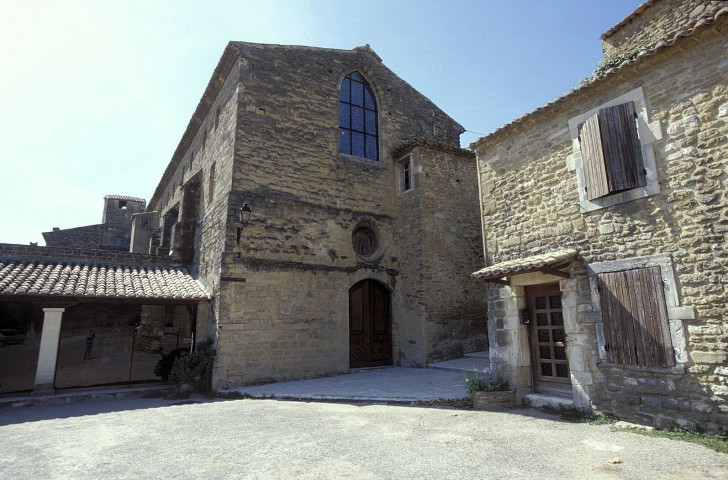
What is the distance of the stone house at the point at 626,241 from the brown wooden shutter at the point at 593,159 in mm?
20

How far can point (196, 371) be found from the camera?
30.1ft

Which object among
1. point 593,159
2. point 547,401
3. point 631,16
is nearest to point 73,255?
point 547,401

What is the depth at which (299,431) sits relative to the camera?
5.54m

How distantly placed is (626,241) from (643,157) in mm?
1169

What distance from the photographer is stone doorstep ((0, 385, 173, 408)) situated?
26.1ft

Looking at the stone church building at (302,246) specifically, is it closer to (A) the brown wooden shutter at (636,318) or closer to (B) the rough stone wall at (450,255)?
(B) the rough stone wall at (450,255)

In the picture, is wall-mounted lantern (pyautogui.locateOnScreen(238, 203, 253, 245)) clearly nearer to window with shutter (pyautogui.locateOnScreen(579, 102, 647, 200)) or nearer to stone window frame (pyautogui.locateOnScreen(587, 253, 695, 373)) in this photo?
window with shutter (pyautogui.locateOnScreen(579, 102, 647, 200))

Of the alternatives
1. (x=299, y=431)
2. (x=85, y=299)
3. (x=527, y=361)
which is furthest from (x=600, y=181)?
(x=85, y=299)

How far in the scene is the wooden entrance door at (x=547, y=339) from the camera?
6562mm

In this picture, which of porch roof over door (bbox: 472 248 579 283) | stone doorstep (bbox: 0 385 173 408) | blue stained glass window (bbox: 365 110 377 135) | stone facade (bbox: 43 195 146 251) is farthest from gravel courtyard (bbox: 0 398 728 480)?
stone facade (bbox: 43 195 146 251)

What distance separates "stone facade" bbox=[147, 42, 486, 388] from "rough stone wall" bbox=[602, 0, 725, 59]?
462 centimetres

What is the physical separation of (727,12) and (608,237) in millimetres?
2918

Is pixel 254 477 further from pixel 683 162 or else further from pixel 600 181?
pixel 683 162

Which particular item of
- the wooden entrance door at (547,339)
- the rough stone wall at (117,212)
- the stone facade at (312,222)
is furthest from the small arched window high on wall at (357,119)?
the rough stone wall at (117,212)
